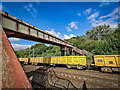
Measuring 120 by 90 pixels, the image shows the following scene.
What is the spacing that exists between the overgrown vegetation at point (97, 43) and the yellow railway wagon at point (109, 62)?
518 inches

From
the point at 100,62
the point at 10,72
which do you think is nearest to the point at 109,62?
the point at 100,62

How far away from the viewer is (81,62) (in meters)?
10.1

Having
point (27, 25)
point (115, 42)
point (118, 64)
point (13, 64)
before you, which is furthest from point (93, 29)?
point (13, 64)

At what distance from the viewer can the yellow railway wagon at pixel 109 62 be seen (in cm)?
784

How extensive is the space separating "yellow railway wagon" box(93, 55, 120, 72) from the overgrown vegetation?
1317 centimetres

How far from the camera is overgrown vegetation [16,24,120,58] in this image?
754 inches

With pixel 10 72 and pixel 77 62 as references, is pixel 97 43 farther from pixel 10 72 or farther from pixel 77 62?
pixel 10 72

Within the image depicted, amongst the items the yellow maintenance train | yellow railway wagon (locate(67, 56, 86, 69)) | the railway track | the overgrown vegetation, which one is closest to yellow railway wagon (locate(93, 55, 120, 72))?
the yellow maintenance train

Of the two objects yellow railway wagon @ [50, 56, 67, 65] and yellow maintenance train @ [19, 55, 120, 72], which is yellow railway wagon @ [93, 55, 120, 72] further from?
yellow railway wagon @ [50, 56, 67, 65]

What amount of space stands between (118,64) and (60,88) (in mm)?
8512

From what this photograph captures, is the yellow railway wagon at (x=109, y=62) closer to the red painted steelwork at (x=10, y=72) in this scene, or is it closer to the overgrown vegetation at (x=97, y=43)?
the red painted steelwork at (x=10, y=72)

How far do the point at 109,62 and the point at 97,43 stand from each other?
2372 cm

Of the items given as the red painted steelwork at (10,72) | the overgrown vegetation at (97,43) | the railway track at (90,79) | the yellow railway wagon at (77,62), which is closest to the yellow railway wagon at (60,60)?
the yellow railway wagon at (77,62)

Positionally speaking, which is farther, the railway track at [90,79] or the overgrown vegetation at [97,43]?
the overgrown vegetation at [97,43]
